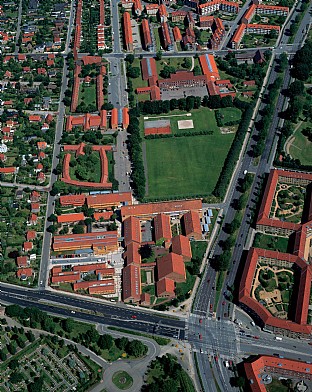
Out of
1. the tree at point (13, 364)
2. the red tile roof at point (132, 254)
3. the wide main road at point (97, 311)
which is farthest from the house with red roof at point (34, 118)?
the tree at point (13, 364)

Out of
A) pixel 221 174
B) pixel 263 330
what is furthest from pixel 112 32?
pixel 263 330

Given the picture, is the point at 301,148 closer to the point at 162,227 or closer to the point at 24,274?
the point at 162,227

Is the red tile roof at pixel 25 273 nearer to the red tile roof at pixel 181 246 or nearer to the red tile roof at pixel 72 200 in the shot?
the red tile roof at pixel 72 200

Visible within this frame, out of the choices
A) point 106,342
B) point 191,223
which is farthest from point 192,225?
point 106,342

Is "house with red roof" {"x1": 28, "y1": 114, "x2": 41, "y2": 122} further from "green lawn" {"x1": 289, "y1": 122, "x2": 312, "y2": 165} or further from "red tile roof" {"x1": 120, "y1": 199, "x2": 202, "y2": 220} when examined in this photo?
"green lawn" {"x1": 289, "y1": 122, "x2": 312, "y2": 165}

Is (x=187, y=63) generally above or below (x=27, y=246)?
above

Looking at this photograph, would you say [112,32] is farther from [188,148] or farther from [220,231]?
[220,231]

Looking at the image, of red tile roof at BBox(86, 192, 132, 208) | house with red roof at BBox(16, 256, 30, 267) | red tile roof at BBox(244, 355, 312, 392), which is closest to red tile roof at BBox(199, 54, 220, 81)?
red tile roof at BBox(86, 192, 132, 208)
